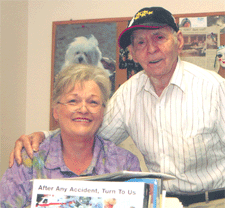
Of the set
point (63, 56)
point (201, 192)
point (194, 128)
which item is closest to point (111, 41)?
point (63, 56)

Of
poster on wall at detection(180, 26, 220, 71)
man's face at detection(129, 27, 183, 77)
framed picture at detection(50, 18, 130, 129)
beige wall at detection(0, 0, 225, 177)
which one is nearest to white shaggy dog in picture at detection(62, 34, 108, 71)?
framed picture at detection(50, 18, 130, 129)

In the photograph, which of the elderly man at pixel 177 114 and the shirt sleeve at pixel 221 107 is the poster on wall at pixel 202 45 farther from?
the shirt sleeve at pixel 221 107

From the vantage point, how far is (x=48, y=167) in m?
1.19

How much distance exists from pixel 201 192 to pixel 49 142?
0.80m

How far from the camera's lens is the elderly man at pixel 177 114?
53.6 inches

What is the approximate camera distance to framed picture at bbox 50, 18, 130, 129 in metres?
2.46

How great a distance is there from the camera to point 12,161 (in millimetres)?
1178

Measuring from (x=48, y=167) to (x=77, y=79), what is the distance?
43cm

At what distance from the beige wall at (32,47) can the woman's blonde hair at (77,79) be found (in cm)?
115

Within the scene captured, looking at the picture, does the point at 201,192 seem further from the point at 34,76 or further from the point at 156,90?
the point at 34,76

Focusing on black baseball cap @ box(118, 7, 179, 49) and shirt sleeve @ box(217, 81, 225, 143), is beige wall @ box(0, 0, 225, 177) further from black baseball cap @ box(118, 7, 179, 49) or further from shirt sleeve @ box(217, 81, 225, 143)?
shirt sleeve @ box(217, 81, 225, 143)

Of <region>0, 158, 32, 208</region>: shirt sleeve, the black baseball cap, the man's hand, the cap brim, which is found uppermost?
the black baseball cap

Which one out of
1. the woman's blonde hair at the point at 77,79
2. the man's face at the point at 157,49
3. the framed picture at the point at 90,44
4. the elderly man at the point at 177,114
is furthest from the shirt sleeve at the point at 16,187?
the framed picture at the point at 90,44

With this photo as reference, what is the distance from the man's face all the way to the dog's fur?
1.12 metres
